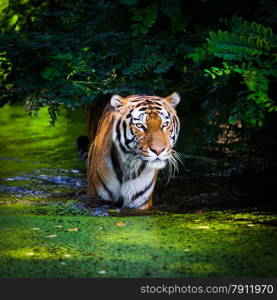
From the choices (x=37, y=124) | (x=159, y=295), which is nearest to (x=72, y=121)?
(x=37, y=124)

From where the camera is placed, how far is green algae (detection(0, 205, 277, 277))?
388 cm

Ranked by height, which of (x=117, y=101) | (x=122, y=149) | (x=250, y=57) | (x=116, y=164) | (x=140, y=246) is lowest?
A: (x=140, y=246)

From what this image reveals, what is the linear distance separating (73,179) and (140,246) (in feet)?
11.8

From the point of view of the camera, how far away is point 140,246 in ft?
14.3

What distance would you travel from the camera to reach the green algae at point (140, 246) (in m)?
3.88

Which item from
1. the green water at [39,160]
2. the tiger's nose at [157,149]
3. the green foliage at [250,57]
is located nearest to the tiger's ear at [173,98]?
the tiger's nose at [157,149]

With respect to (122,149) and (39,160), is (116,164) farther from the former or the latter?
(39,160)

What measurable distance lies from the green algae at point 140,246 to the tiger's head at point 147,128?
0.60 metres

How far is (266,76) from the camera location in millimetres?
5266

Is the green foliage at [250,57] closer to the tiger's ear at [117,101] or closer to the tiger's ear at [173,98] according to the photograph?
the tiger's ear at [173,98]

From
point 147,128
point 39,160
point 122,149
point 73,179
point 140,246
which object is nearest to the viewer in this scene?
point 140,246

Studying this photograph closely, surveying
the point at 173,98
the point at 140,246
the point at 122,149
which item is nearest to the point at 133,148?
the point at 122,149

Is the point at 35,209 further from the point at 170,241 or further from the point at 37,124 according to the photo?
the point at 37,124

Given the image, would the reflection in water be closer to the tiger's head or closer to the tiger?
the tiger
